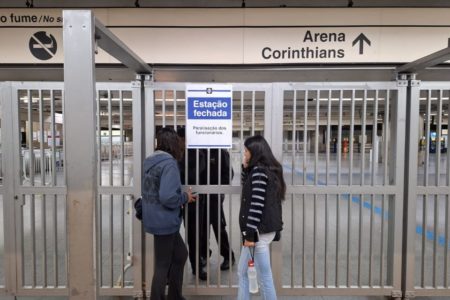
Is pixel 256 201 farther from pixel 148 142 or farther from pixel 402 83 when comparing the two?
pixel 402 83

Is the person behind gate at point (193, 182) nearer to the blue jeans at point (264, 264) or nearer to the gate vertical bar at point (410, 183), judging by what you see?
the blue jeans at point (264, 264)

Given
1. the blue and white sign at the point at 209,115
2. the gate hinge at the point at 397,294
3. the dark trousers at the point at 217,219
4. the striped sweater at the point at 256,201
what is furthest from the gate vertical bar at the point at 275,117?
the gate hinge at the point at 397,294

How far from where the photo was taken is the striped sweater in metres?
2.65

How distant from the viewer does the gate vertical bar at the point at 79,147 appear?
1.70 metres

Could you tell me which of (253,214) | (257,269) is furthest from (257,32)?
(257,269)

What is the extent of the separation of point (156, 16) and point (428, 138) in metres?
3.25

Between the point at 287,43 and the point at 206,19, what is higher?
the point at 206,19

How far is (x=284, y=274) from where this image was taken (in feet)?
13.7

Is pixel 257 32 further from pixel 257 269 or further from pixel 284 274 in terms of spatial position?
pixel 284 274

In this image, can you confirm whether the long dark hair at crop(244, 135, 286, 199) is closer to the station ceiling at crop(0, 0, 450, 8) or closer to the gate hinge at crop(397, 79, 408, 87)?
the gate hinge at crop(397, 79, 408, 87)

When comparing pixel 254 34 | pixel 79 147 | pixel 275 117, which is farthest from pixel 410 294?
pixel 79 147

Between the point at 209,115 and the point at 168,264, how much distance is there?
1397mm

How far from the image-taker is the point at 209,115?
3.19 meters

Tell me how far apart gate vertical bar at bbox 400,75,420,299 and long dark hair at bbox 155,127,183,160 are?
223 centimetres
